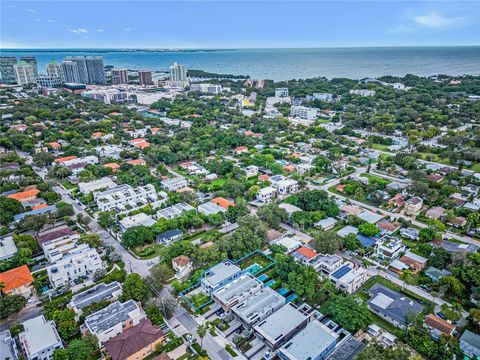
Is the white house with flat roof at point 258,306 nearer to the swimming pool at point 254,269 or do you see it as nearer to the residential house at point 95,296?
the swimming pool at point 254,269

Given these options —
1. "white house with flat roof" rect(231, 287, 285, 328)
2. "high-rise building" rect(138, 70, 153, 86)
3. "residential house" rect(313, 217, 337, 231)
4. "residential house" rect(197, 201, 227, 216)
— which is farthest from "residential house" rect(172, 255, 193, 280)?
"high-rise building" rect(138, 70, 153, 86)

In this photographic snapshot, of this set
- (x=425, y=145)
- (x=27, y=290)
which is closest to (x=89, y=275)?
(x=27, y=290)

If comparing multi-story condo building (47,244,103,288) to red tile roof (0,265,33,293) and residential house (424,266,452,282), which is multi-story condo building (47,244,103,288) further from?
residential house (424,266,452,282)

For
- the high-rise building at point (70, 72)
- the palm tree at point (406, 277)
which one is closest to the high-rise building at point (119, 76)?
the high-rise building at point (70, 72)

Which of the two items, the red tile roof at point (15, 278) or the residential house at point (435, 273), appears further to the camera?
the residential house at point (435, 273)

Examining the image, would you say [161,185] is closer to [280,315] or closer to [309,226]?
[309,226]

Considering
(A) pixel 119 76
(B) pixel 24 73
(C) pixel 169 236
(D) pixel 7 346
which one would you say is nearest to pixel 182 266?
(C) pixel 169 236
